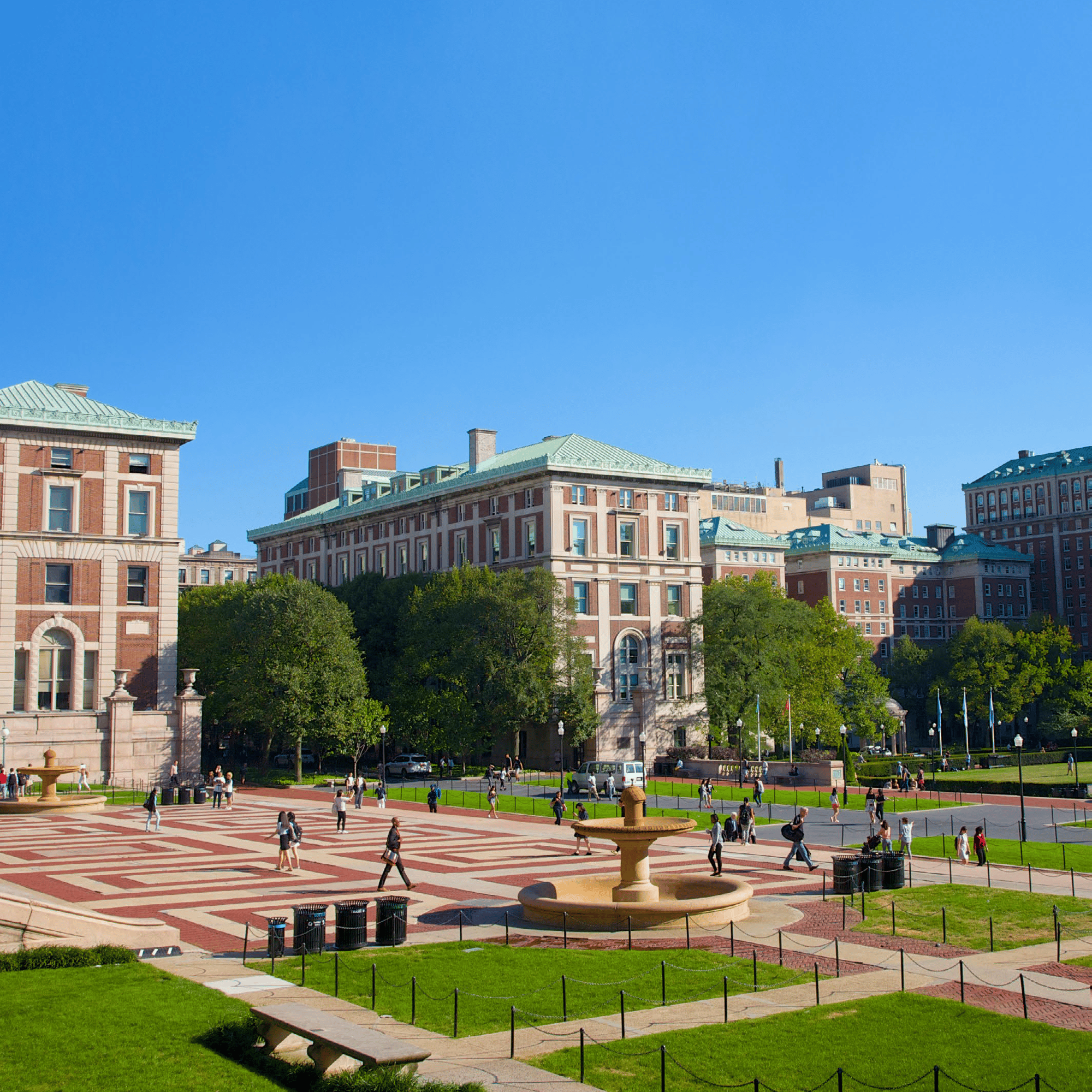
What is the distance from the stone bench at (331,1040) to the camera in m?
14.6

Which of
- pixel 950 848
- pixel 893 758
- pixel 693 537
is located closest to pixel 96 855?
pixel 950 848

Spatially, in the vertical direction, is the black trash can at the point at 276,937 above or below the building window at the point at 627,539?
below

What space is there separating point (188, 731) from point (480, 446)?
3919 centimetres

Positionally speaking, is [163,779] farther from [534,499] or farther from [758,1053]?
[758,1053]

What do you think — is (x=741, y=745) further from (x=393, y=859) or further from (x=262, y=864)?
(x=393, y=859)

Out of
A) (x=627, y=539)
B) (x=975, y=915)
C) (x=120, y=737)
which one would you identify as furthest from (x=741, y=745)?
(x=975, y=915)

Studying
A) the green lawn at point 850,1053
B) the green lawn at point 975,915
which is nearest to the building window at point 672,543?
the green lawn at point 975,915

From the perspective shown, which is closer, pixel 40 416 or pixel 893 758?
pixel 40 416

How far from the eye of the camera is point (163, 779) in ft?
228

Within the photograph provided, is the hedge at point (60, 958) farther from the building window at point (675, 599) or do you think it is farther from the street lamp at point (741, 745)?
the building window at point (675, 599)

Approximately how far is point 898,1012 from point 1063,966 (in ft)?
17.8

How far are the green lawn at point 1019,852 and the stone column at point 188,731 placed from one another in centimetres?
4011

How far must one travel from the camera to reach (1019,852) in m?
41.3

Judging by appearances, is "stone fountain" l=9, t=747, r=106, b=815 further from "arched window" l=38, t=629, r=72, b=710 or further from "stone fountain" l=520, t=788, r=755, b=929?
"stone fountain" l=520, t=788, r=755, b=929
